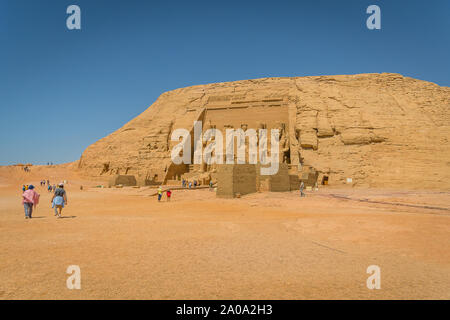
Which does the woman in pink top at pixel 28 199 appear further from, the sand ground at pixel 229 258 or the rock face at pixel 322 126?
the rock face at pixel 322 126

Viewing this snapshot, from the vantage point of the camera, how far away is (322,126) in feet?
76.1

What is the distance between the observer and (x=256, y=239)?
553cm

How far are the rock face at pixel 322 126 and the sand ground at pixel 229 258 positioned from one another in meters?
13.8

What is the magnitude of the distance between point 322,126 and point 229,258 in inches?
818

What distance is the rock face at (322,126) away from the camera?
2014 cm

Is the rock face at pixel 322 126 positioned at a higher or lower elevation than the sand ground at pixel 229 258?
higher

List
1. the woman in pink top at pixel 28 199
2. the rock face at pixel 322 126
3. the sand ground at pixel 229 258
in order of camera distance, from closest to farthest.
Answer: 1. the sand ground at pixel 229 258
2. the woman in pink top at pixel 28 199
3. the rock face at pixel 322 126

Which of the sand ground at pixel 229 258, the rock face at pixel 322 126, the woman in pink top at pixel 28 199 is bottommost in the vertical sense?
the sand ground at pixel 229 258

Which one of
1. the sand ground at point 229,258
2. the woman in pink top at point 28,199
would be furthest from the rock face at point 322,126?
the woman in pink top at point 28,199

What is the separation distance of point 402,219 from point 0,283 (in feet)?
25.8

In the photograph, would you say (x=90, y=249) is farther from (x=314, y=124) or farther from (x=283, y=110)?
(x=283, y=110)

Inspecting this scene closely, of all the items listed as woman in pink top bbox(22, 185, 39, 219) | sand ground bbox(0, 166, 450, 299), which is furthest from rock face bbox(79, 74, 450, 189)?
woman in pink top bbox(22, 185, 39, 219)

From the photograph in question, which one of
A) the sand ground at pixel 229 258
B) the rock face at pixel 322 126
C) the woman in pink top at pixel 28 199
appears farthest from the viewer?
the rock face at pixel 322 126

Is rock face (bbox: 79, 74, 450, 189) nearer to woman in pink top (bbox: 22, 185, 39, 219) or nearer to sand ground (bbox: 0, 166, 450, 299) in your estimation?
sand ground (bbox: 0, 166, 450, 299)
